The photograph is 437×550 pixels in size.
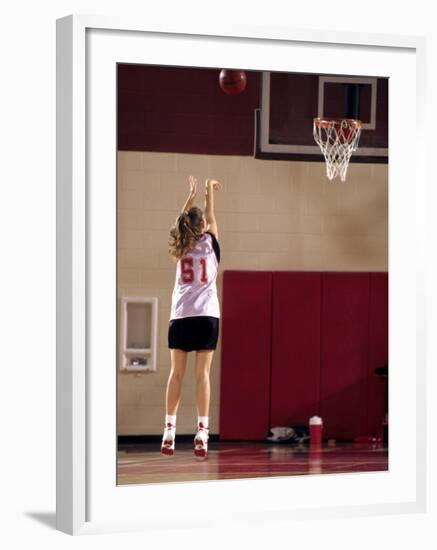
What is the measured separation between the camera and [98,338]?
6.34 m

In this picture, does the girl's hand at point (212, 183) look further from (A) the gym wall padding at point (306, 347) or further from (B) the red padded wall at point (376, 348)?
(B) the red padded wall at point (376, 348)

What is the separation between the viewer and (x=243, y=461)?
8.39 m

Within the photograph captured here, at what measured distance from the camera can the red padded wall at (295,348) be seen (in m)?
10.2

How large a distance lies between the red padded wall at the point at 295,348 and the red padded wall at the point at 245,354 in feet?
0.25

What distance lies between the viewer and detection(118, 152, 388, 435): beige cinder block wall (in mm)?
9711

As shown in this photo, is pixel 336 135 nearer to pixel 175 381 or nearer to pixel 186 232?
pixel 186 232

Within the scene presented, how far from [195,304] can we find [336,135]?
165 centimetres

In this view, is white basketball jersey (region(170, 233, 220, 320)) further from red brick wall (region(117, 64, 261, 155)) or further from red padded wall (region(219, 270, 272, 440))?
red padded wall (region(219, 270, 272, 440))

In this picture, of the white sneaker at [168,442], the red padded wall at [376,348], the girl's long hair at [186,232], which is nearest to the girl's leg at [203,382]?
the white sneaker at [168,442]

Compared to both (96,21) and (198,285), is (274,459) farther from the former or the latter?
(96,21)

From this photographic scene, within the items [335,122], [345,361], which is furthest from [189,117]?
[345,361]

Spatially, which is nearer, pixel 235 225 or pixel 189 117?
pixel 189 117

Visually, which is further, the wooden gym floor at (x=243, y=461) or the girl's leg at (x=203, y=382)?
the girl's leg at (x=203, y=382)
